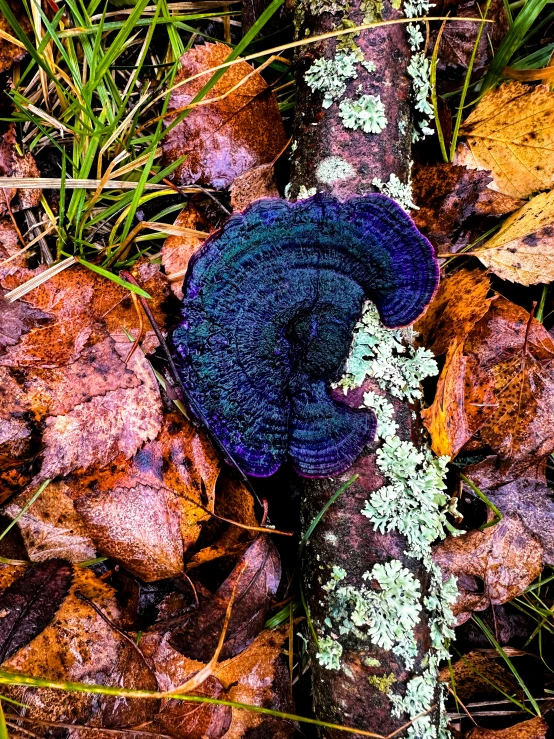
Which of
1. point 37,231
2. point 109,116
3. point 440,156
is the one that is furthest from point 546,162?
point 37,231

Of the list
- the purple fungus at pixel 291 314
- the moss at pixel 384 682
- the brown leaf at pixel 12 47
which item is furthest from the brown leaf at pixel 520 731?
the brown leaf at pixel 12 47

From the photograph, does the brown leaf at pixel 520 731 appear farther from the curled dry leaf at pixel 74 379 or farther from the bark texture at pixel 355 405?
the curled dry leaf at pixel 74 379

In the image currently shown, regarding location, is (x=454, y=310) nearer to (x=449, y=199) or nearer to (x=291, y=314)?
(x=449, y=199)

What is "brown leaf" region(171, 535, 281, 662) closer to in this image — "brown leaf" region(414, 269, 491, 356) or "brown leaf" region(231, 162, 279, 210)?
"brown leaf" region(414, 269, 491, 356)

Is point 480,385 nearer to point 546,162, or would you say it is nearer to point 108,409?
point 546,162

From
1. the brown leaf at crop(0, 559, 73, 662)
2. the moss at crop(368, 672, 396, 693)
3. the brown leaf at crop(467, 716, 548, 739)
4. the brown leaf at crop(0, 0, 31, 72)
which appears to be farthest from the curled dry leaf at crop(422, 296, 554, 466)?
the brown leaf at crop(0, 0, 31, 72)

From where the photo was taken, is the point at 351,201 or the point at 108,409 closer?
the point at 351,201
